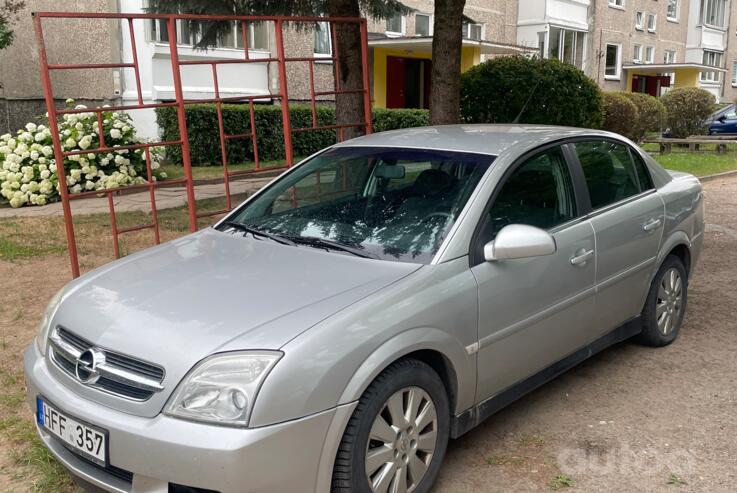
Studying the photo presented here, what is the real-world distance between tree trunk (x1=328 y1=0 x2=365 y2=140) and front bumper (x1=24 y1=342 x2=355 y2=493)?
6625 millimetres

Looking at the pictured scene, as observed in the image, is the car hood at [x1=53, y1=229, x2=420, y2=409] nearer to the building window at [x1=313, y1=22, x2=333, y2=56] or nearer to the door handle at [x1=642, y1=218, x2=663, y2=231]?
the door handle at [x1=642, y1=218, x2=663, y2=231]

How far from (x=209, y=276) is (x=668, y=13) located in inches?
1617

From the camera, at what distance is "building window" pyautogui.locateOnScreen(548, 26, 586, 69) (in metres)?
29.2

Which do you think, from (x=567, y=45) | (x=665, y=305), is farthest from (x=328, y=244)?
(x=567, y=45)

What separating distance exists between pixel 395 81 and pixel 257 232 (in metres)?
20.6

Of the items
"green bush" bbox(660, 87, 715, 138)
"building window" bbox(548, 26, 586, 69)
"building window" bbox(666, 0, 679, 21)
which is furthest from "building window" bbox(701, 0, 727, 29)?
"green bush" bbox(660, 87, 715, 138)

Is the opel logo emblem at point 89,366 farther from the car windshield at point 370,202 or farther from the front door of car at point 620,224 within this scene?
the front door of car at point 620,224

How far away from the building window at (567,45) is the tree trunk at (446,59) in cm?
2175

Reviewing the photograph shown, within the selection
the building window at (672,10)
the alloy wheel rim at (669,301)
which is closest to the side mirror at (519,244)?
the alloy wheel rim at (669,301)

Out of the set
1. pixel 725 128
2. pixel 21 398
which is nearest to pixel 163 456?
pixel 21 398

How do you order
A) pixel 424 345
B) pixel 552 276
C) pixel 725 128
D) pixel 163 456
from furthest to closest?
pixel 725 128 < pixel 552 276 < pixel 424 345 < pixel 163 456

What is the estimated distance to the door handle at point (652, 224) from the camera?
458 centimetres

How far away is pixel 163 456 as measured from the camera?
8.34ft

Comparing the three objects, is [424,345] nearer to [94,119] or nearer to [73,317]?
[73,317]
